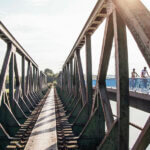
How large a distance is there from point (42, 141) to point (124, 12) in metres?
6.01

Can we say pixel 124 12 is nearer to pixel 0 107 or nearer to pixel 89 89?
pixel 89 89

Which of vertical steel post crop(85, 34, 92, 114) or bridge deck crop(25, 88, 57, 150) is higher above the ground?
vertical steel post crop(85, 34, 92, 114)

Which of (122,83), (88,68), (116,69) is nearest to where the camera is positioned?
(122,83)

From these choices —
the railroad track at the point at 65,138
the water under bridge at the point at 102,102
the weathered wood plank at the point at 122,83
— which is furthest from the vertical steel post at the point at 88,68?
the weathered wood plank at the point at 122,83

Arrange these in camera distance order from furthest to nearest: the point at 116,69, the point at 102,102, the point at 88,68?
1. the point at 88,68
2. the point at 102,102
3. the point at 116,69

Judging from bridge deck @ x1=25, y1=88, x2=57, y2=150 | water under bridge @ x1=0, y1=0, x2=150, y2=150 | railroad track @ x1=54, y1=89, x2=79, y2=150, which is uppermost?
water under bridge @ x1=0, y1=0, x2=150, y2=150

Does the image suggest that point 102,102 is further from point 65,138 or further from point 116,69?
point 65,138

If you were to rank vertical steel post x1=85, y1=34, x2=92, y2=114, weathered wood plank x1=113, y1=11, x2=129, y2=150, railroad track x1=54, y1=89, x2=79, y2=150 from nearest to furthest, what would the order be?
weathered wood plank x1=113, y1=11, x2=129, y2=150, railroad track x1=54, y1=89, x2=79, y2=150, vertical steel post x1=85, y1=34, x2=92, y2=114

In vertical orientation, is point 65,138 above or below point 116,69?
below

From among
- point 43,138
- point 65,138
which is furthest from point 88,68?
point 43,138

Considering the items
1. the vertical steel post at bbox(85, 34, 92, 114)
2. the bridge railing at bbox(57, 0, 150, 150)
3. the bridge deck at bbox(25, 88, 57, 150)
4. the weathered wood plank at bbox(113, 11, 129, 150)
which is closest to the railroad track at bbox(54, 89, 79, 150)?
the bridge deck at bbox(25, 88, 57, 150)

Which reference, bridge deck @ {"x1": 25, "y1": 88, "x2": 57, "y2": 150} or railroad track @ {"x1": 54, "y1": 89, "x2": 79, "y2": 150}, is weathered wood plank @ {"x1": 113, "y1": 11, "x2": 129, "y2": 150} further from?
railroad track @ {"x1": 54, "y1": 89, "x2": 79, "y2": 150}

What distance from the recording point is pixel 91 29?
8.15 metres

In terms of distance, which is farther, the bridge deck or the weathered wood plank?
the bridge deck
